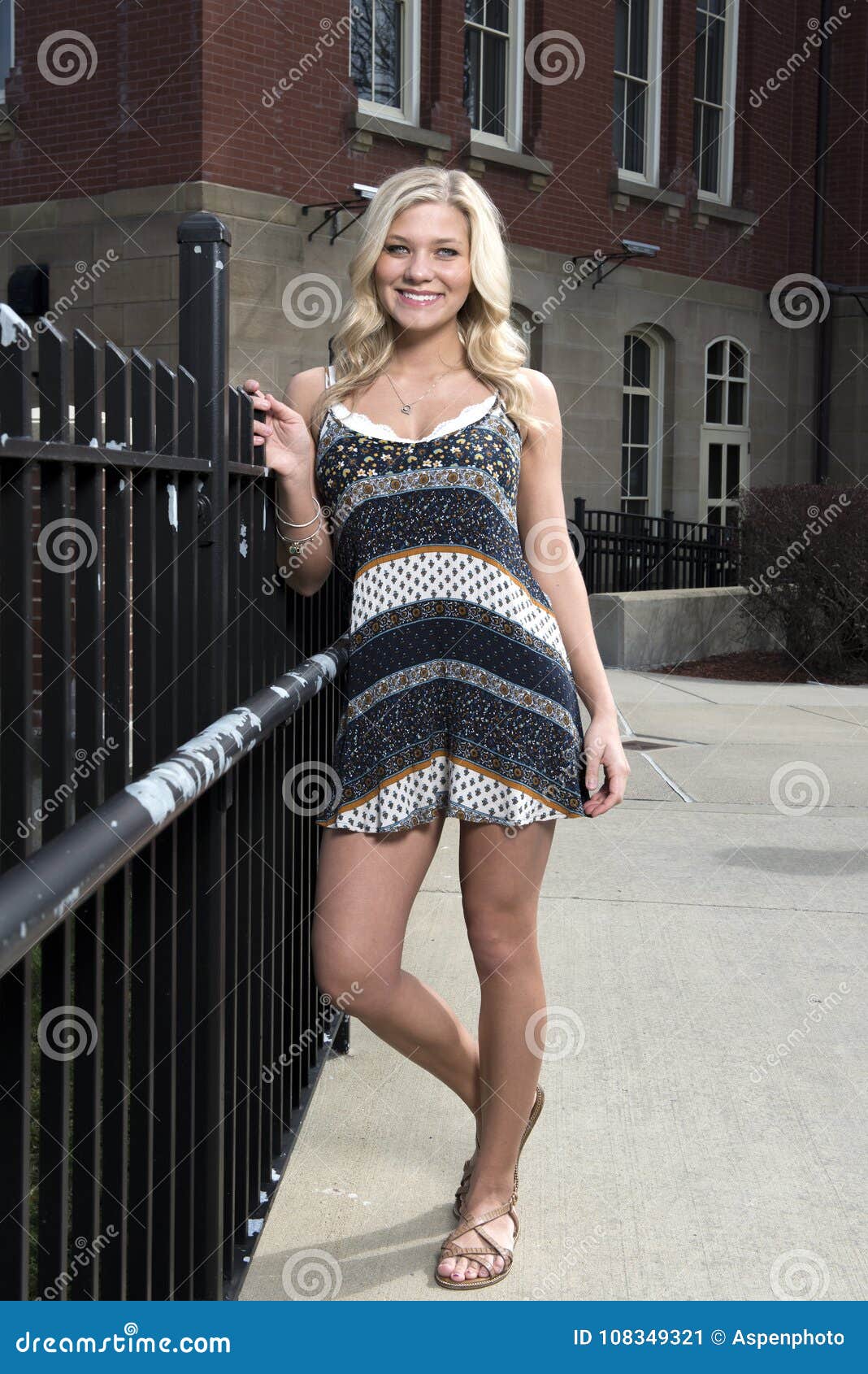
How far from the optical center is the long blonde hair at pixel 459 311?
272 centimetres

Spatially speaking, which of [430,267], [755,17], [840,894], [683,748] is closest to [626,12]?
[755,17]

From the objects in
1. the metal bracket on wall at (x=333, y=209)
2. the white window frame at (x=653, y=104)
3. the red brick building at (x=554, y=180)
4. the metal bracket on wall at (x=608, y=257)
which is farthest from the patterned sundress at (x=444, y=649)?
the white window frame at (x=653, y=104)

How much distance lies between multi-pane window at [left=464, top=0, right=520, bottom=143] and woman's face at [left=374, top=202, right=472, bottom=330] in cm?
1318

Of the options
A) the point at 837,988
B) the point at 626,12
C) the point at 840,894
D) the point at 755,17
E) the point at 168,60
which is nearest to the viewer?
the point at 837,988

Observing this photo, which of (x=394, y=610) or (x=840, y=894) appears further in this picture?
(x=840, y=894)

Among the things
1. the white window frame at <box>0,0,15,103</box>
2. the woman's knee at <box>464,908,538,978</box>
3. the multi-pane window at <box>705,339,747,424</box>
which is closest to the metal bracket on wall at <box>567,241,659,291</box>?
the multi-pane window at <box>705,339,747,424</box>

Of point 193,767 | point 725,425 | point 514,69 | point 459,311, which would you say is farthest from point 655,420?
point 193,767

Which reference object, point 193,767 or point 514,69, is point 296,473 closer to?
point 193,767

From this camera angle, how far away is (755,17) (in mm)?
18406

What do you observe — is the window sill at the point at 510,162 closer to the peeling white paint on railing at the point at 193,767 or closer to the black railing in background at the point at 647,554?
the black railing in background at the point at 647,554

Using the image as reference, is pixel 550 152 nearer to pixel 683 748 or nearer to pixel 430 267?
pixel 683 748

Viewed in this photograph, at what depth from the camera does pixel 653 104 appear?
17.3m

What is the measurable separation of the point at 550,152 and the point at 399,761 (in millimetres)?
14341

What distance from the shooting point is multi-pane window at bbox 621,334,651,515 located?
17.7 m
